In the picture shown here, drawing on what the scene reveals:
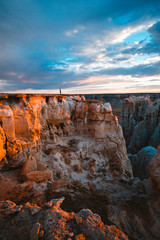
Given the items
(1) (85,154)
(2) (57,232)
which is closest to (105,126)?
(1) (85,154)

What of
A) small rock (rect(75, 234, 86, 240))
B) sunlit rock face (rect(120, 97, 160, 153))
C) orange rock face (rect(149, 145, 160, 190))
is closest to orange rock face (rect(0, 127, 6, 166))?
small rock (rect(75, 234, 86, 240))

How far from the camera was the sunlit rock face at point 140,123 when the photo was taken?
21.2 metres

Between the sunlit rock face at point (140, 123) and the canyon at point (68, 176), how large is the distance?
399 inches

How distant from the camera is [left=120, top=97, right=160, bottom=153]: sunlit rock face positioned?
2125cm

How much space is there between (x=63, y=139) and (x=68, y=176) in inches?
110

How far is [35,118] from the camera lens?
766 centimetres

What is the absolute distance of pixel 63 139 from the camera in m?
9.55

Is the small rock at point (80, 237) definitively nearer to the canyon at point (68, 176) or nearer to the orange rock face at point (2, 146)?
the canyon at point (68, 176)

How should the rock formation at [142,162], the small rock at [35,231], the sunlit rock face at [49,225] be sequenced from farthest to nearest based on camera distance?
1. the rock formation at [142,162]
2. the sunlit rock face at [49,225]
3. the small rock at [35,231]

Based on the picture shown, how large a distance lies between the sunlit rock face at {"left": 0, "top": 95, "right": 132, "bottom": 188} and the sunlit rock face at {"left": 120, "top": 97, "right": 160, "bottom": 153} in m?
12.6

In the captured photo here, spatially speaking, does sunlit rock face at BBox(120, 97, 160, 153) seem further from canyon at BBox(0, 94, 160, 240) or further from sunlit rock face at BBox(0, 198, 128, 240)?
sunlit rock face at BBox(0, 198, 128, 240)

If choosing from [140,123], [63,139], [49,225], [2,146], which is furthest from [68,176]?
[140,123]

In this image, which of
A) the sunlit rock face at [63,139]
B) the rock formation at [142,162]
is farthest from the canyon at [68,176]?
the rock formation at [142,162]

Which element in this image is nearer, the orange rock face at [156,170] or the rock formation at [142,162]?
the orange rock face at [156,170]
